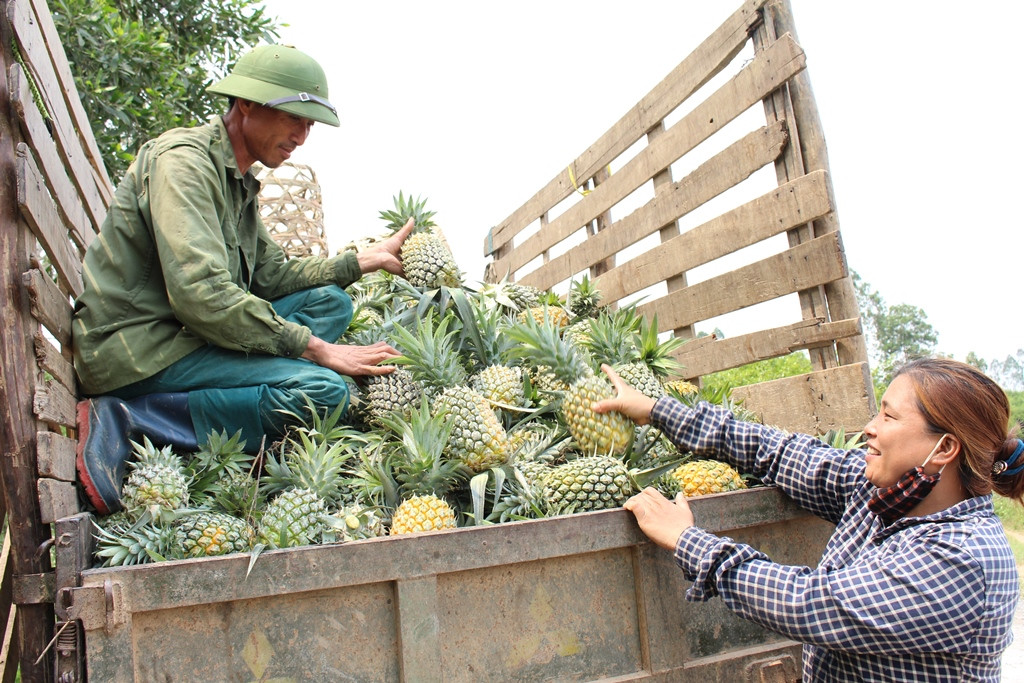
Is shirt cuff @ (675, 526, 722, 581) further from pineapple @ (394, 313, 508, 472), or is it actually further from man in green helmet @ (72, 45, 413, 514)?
man in green helmet @ (72, 45, 413, 514)

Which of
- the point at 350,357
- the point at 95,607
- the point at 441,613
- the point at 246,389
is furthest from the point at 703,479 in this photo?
the point at 95,607

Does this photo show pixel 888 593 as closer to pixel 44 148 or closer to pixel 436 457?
pixel 436 457

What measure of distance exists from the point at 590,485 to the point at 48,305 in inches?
69.2

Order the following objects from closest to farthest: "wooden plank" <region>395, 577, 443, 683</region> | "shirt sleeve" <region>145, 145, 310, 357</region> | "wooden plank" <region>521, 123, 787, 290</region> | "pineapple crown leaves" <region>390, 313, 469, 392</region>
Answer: "wooden plank" <region>395, 577, 443, 683</region>
"shirt sleeve" <region>145, 145, 310, 357</region>
"pineapple crown leaves" <region>390, 313, 469, 392</region>
"wooden plank" <region>521, 123, 787, 290</region>

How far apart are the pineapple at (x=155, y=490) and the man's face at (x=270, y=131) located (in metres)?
1.32

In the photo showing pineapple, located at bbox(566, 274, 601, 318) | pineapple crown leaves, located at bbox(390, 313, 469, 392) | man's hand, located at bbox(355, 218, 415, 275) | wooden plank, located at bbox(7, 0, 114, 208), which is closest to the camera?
wooden plank, located at bbox(7, 0, 114, 208)

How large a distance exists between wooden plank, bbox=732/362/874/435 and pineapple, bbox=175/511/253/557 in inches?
100

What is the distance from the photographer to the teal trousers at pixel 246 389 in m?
2.82

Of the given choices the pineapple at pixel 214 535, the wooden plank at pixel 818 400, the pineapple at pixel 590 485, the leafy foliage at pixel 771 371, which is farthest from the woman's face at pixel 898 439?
the leafy foliage at pixel 771 371

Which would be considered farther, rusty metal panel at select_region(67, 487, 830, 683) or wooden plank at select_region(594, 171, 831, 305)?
wooden plank at select_region(594, 171, 831, 305)

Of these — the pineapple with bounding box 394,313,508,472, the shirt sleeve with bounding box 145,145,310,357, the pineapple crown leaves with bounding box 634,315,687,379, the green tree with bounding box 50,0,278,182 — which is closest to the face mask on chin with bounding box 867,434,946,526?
the pineapple with bounding box 394,313,508,472

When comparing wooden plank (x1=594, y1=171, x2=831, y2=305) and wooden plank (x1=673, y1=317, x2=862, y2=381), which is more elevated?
wooden plank (x1=594, y1=171, x2=831, y2=305)

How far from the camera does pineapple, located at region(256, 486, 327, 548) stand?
82.2 inches

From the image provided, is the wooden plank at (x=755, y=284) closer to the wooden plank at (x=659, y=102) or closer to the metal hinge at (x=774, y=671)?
the wooden plank at (x=659, y=102)
